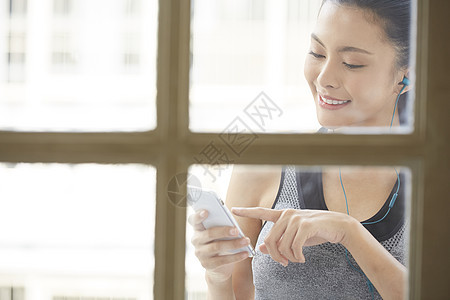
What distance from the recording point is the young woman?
0.73 meters

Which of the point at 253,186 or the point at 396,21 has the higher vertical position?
the point at 396,21

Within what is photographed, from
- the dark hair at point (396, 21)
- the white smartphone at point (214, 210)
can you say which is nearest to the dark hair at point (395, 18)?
the dark hair at point (396, 21)

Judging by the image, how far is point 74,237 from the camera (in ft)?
2.39

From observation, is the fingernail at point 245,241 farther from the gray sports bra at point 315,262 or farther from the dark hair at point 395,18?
the dark hair at point 395,18

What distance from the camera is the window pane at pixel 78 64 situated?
2.27 feet

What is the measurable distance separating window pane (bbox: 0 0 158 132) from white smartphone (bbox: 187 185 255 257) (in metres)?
0.14

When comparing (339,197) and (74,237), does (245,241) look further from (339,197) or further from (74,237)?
(74,237)

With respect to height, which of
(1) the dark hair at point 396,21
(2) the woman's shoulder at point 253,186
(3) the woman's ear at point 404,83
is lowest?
(2) the woman's shoulder at point 253,186

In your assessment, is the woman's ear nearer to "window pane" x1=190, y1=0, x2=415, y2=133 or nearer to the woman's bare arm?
"window pane" x1=190, y1=0, x2=415, y2=133

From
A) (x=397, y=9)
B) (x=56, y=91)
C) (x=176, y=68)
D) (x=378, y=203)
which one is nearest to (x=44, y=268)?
(x=56, y=91)

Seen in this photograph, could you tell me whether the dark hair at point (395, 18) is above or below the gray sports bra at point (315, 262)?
above

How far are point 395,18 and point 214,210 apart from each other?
0.43 metres

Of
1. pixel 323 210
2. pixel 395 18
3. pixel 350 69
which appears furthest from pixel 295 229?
pixel 395 18

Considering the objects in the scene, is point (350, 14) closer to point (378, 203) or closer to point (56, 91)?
point (378, 203)
